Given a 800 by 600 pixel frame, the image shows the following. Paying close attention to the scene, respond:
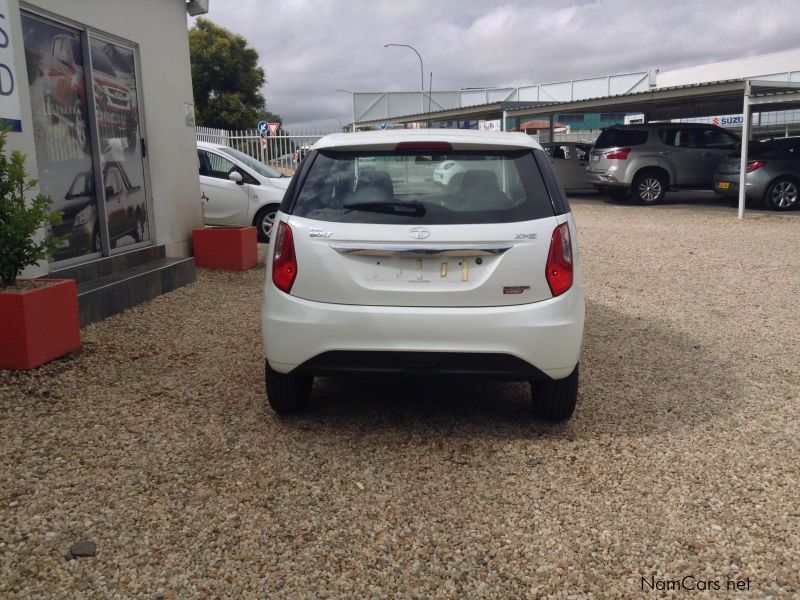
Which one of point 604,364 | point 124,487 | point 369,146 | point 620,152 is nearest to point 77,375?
point 124,487

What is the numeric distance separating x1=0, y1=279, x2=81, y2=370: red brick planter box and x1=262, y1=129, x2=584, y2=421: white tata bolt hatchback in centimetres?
208

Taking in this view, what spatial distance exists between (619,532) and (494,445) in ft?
3.42

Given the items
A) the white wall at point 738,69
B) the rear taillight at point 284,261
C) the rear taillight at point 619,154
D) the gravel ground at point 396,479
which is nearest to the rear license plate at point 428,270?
the rear taillight at point 284,261

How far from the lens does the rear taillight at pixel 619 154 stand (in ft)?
60.2

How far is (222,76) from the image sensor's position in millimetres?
48875

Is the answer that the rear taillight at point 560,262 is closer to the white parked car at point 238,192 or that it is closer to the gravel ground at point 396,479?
the gravel ground at point 396,479

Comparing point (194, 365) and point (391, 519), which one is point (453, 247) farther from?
point (194, 365)

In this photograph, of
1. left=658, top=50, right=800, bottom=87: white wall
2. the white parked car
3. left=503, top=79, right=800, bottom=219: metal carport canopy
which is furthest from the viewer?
left=658, top=50, right=800, bottom=87: white wall

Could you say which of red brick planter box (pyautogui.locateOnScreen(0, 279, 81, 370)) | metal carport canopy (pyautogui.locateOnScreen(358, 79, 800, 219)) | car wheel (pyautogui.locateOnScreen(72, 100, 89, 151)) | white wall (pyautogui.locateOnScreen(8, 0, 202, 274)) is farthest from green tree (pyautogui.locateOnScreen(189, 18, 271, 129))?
red brick planter box (pyautogui.locateOnScreen(0, 279, 81, 370))

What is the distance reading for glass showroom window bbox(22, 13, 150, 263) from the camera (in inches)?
262

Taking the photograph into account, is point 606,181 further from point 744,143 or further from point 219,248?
point 219,248

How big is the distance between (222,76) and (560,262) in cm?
4894

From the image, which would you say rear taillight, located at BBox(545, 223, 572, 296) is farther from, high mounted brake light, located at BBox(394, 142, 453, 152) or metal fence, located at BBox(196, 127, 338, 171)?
metal fence, located at BBox(196, 127, 338, 171)

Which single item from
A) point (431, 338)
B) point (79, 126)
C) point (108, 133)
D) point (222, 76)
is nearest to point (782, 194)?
point (108, 133)
